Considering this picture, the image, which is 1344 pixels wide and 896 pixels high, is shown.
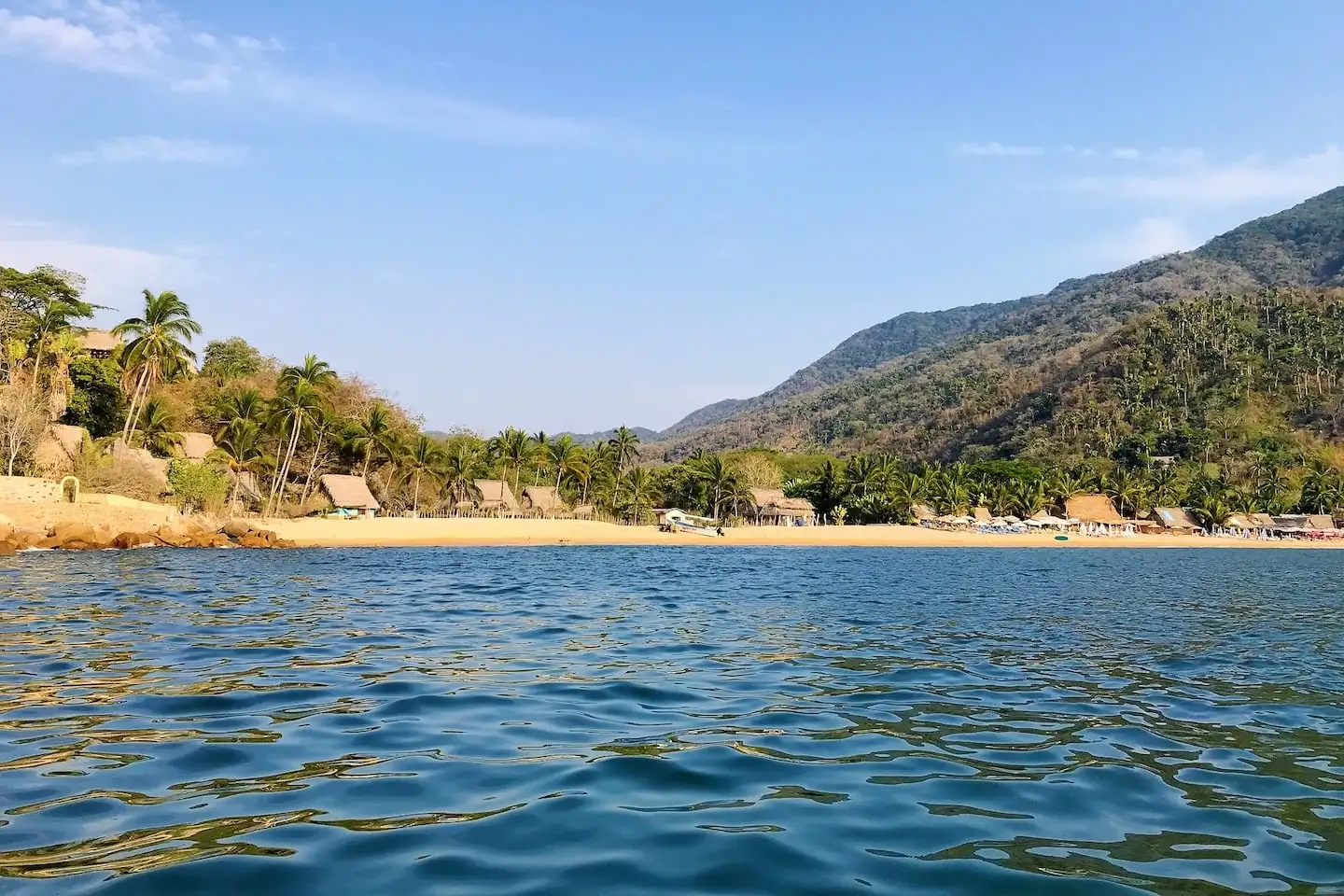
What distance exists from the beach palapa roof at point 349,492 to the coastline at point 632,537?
22.7 ft

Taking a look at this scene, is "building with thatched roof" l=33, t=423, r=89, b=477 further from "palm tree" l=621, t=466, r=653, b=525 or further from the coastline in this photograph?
"palm tree" l=621, t=466, r=653, b=525

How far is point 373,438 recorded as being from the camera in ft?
243

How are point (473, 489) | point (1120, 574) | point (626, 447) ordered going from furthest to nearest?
point (626, 447)
point (473, 489)
point (1120, 574)

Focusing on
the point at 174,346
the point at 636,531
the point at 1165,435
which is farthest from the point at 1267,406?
the point at 174,346

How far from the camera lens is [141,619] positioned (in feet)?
48.9

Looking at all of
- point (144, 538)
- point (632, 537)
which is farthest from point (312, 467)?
point (144, 538)

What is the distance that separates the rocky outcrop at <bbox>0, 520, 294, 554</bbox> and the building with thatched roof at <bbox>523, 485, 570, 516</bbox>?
4164cm

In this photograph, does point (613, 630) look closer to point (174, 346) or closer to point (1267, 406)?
point (174, 346)

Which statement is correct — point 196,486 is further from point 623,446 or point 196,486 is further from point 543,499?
point 623,446

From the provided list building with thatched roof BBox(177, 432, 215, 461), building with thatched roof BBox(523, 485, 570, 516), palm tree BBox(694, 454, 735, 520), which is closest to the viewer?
building with thatched roof BBox(177, 432, 215, 461)

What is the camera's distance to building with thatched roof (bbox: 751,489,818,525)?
10400 cm

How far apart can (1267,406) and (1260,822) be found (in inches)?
6467

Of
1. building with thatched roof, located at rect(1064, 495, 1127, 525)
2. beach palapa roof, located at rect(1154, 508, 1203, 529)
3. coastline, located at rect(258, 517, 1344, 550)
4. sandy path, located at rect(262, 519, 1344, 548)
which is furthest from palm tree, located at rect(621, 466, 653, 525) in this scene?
beach palapa roof, located at rect(1154, 508, 1203, 529)

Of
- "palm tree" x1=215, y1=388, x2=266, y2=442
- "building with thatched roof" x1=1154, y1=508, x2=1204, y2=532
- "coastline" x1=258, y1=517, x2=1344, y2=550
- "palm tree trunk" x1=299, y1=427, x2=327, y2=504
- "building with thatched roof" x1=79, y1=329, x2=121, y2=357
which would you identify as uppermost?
"building with thatched roof" x1=79, y1=329, x2=121, y2=357
